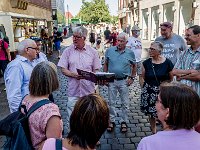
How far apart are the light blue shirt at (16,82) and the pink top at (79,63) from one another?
3.52 ft

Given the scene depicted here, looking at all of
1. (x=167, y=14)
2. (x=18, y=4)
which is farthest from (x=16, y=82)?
(x=167, y=14)

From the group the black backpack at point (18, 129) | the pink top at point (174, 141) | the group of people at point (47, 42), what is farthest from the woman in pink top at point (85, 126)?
the group of people at point (47, 42)

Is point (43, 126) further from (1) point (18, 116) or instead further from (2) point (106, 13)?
(2) point (106, 13)

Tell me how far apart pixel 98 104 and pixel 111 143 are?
312 cm

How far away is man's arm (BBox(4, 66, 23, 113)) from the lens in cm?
315

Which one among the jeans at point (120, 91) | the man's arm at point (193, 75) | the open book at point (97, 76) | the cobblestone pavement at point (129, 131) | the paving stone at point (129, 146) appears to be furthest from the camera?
the jeans at point (120, 91)

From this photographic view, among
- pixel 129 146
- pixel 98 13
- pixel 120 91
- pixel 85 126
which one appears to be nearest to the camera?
pixel 85 126

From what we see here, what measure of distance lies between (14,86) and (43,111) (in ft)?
3.79

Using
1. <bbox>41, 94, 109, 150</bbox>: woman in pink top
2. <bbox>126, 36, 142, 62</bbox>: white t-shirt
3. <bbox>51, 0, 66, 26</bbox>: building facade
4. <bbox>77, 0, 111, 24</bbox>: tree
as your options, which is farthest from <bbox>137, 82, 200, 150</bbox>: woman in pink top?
<bbox>77, 0, 111, 24</bbox>: tree

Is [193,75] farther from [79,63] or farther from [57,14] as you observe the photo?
[57,14]

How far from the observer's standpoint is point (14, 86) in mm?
3164

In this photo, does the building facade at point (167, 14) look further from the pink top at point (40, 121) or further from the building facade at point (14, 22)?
the pink top at point (40, 121)

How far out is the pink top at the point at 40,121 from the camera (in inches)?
83.6

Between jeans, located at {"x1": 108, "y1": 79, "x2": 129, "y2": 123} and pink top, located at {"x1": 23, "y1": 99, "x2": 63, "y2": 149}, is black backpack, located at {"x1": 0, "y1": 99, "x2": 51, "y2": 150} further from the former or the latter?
jeans, located at {"x1": 108, "y1": 79, "x2": 129, "y2": 123}
